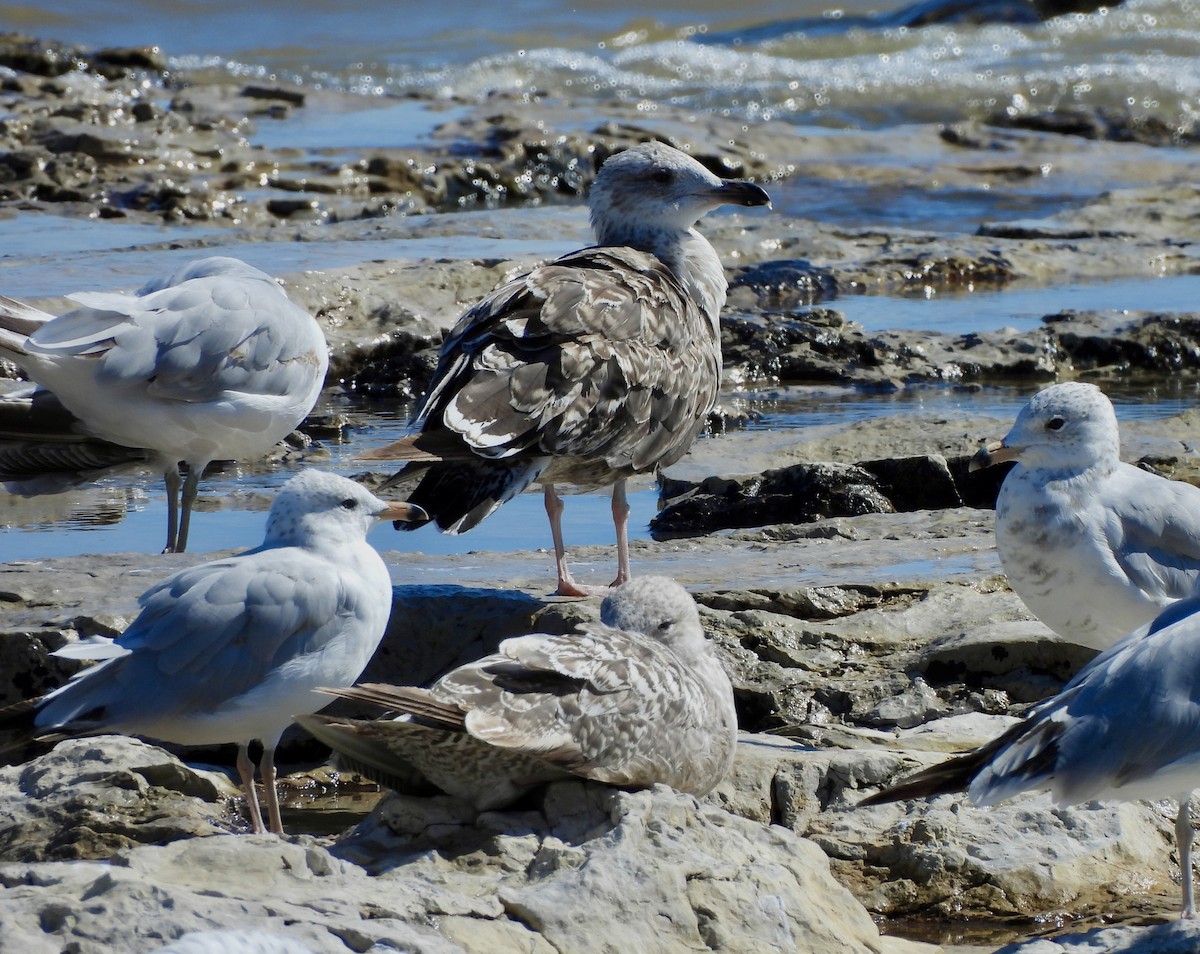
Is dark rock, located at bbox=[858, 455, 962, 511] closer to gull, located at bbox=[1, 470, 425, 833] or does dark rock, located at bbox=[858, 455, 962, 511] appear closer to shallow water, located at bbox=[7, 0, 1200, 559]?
shallow water, located at bbox=[7, 0, 1200, 559]

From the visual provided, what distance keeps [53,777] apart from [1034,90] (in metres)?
23.6

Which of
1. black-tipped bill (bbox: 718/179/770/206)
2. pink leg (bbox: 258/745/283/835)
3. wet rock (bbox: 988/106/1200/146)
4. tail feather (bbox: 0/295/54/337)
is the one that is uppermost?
wet rock (bbox: 988/106/1200/146)

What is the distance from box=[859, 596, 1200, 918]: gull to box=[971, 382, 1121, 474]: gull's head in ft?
4.08

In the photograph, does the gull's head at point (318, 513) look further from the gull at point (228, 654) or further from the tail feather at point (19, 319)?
the tail feather at point (19, 319)

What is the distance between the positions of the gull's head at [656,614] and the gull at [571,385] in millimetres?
1010

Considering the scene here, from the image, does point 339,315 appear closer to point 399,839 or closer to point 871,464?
point 871,464

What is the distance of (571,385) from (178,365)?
1334mm

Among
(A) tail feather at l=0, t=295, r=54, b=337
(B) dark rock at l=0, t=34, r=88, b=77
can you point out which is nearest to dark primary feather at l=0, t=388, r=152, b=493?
(A) tail feather at l=0, t=295, r=54, b=337

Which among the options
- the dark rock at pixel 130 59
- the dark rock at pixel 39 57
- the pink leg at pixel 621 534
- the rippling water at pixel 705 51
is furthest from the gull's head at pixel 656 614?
the rippling water at pixel 705 51

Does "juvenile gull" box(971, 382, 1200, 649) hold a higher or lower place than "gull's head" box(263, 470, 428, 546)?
lower

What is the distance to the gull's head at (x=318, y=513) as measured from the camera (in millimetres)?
4195

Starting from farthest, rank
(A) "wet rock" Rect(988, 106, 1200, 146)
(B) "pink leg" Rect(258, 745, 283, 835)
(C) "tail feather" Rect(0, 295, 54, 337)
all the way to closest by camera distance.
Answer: (A) "wet rock" Rect(988, 106, 1200, 146), (C) "tail feather" Rect(0, 295, 54, 337), (B) "pink leg" Rect(258, 745, 283, 835)

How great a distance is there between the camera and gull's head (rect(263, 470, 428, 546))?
4195mm

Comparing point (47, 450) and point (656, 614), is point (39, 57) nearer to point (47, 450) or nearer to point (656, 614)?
point (47, 450)
